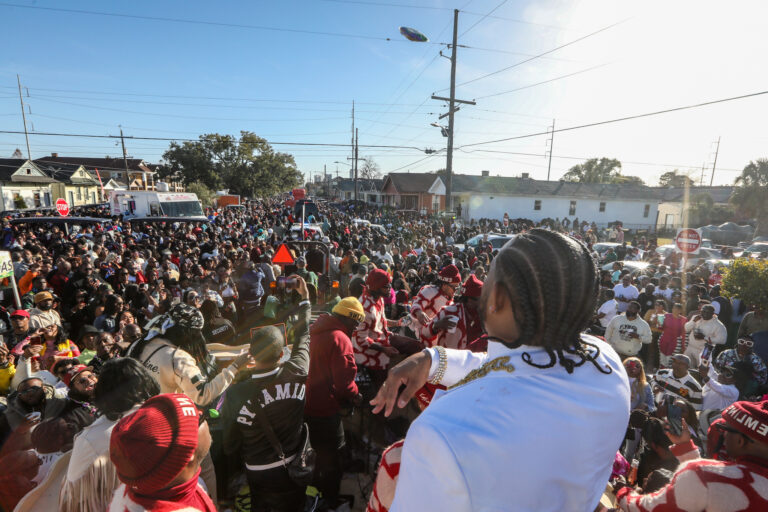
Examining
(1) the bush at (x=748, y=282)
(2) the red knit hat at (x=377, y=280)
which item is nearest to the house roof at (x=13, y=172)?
(2) the red knit hat at (x=377, y=280)

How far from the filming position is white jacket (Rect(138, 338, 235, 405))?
296 cm

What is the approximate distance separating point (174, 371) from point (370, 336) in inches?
84.3

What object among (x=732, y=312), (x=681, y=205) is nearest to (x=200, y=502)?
(x=732, y=312)

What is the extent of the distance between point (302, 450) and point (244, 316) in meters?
5.38

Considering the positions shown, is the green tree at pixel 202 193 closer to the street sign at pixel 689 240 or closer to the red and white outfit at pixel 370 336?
the red and white outfit at pixel 370 336

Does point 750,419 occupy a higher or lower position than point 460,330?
higher

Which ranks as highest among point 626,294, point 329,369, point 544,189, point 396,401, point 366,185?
point 366,185

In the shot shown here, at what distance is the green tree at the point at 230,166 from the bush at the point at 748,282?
162 ft

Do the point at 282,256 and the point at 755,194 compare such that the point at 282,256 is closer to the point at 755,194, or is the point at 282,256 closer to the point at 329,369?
the point at 329,369

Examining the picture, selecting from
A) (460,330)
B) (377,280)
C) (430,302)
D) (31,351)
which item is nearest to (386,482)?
(460,330)

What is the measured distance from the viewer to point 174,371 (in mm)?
2967

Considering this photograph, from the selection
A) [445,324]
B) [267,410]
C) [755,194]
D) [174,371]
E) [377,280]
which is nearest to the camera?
[267,410]

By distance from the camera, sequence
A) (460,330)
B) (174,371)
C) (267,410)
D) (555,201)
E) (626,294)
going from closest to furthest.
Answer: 1. (267,410)
2. (174,371)
3. (460,330)
4. (626,294)
5. (555,201)

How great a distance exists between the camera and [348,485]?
12.7 feet
